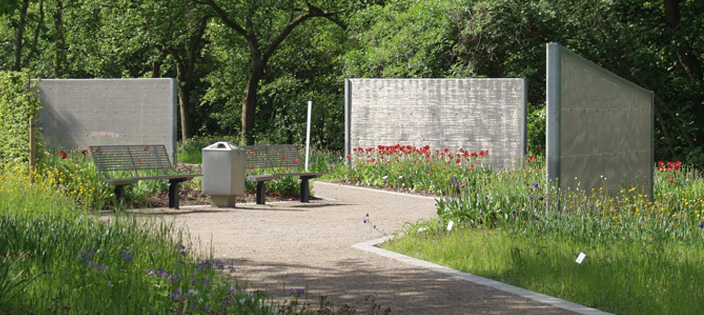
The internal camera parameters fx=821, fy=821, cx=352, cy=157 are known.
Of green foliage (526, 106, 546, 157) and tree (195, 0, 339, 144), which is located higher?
tree (195, 0, 339, 144)

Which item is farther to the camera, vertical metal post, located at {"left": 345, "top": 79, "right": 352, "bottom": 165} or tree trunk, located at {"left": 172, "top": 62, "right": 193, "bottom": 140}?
tree trunk, located at {"left": 172, "top": 62, "right": 193, "bottom": 140}

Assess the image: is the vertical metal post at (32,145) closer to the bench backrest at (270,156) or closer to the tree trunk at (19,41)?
the tree trunk at (19,41)

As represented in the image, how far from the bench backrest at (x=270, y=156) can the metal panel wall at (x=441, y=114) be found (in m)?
3.65

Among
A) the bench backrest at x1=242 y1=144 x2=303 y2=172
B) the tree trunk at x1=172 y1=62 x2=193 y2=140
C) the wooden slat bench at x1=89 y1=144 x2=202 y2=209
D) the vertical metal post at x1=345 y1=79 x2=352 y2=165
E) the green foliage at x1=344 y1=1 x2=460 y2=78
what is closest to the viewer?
the wooden slat bench at x1=89 y1=144 x2=202 y2=209

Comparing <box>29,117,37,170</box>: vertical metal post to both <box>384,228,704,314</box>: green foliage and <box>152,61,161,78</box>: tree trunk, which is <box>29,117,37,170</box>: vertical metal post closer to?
<box>384,228,704,314</box>: green foliage

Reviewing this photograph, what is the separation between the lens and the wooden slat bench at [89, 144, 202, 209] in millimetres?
11875

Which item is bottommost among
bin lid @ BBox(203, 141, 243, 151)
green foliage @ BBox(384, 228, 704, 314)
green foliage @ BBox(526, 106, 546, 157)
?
green foliage @ BBox(384, 228, 704, 314)

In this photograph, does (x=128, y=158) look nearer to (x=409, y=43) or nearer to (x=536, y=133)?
(x=409, y=43)

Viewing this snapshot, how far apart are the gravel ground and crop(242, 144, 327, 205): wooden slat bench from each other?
0.31m

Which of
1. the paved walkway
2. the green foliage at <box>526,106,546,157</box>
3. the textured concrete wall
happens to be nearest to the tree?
the textured concrete wall

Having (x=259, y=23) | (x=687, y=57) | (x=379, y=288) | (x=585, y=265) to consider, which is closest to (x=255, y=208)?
(x=379, y=288)

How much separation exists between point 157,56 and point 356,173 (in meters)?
11.9

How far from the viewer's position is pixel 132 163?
12750 millimetres

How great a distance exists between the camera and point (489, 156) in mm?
16297
